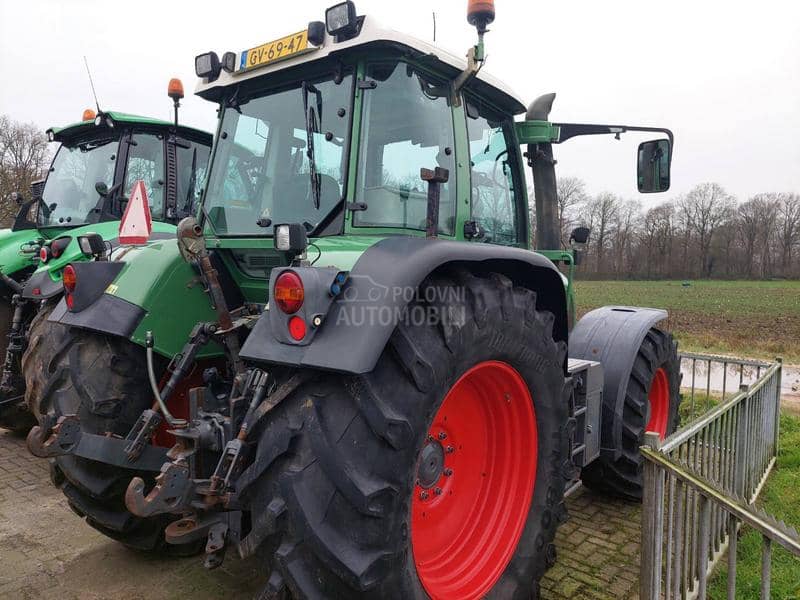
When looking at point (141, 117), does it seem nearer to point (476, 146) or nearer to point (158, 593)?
point (476, 146)

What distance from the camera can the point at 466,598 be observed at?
2393 mm

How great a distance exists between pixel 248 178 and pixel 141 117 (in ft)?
13.0

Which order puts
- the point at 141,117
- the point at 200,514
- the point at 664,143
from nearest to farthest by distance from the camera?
the point at 200,514 < the point at 664,143 < the point at 141,117

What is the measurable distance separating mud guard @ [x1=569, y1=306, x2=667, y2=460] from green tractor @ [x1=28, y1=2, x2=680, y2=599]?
0.18m

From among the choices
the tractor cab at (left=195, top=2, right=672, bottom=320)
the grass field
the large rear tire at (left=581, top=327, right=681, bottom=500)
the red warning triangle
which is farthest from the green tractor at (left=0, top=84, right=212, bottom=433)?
the grass field

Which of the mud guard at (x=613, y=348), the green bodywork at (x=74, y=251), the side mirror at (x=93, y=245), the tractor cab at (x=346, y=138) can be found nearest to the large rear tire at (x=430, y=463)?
the tractor cab at (x=346, y=138)

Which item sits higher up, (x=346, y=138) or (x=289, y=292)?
(x=346, y=138)

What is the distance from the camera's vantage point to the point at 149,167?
20.7ft

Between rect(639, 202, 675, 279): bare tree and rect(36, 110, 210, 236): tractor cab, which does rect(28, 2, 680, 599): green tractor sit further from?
rect(639, 202, 675, 279): bare tree

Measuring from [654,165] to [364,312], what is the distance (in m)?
2.66

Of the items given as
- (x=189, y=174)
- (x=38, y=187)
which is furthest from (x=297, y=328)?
(x=38, y=187)

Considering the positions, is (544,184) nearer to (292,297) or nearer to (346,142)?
(346,142)

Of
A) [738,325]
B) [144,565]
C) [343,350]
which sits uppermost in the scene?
[343,350]

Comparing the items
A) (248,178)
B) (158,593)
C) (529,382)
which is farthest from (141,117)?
(529,382)
